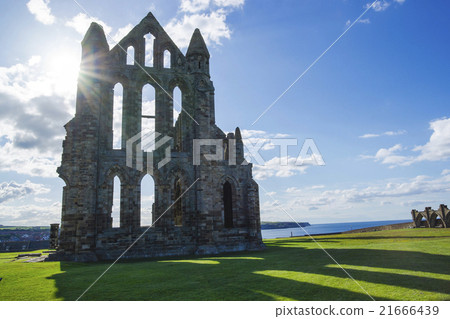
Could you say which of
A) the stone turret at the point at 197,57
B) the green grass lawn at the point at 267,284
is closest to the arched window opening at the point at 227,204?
the stone turret at the point at 197,57

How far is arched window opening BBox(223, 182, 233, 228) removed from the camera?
2259 cm

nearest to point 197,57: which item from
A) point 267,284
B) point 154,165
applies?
point 154,165

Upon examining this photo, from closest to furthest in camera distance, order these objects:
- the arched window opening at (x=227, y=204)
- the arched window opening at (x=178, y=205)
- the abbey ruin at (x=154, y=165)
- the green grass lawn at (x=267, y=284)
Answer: the green grass lawn at (x=267, y=284) → the abbey ruin at (x=154, y=165) → the arched window opening at (x=178, y=205) → the arched window opening at (x=227, y=204)

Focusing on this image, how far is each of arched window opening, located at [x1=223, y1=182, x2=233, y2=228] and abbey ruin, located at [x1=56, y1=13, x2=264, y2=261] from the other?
72 millimetres

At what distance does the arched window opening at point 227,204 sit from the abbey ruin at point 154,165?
7 cm

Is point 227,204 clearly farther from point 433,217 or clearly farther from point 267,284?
point 433,217

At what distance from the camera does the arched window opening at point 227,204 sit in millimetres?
22594

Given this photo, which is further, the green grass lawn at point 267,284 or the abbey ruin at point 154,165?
the abbey ruin at point 154,165

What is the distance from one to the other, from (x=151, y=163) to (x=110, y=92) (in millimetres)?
5580

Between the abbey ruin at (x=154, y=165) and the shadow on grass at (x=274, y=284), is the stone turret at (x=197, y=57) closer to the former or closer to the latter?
the abbey ruin at (x=154, y=165)

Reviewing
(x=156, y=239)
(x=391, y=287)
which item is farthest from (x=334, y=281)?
(x=156, y=239)

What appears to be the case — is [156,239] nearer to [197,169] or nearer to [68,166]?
[197,169]

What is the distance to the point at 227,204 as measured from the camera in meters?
22.8

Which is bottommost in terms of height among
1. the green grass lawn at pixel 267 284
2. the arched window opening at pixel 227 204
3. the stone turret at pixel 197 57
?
the green grass lawn at pixel 267 284
